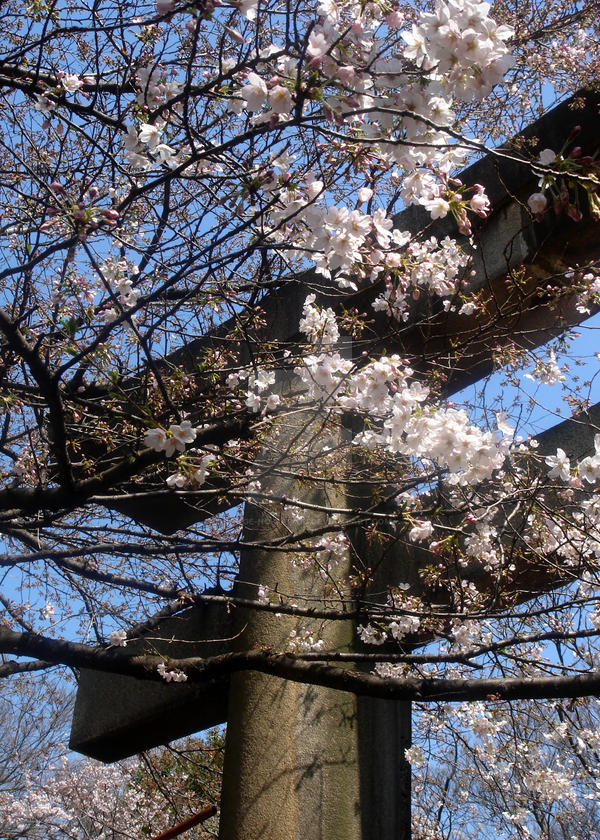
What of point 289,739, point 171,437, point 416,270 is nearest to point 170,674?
point 289,739

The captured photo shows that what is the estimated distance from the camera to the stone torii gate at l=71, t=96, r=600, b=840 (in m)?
2.71

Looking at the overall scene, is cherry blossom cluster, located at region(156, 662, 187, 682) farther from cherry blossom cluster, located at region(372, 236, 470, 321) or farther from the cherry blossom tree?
cherry blossom cluster, located at region(372, 236, 470, 321)

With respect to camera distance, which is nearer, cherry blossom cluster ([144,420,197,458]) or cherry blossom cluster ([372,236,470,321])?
cherry blossom cluster ([144,420,197,458])

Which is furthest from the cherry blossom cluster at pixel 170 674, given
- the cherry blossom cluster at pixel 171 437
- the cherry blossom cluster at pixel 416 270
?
the cherry blossom cluster at pixel 416 270

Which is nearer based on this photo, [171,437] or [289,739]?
[171,437]

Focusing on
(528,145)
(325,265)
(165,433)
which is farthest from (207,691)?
(528,145)

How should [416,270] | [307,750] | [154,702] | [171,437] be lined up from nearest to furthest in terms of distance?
1. [171,437]
2. [416,270]
3. [307,750]
4. [154,702]

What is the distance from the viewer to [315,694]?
2.93 meters

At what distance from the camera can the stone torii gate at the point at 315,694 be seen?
2.71 m

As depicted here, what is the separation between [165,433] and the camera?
2.05 metres

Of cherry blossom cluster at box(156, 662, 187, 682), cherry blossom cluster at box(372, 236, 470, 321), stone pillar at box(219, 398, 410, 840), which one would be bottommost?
stone pillar at box(219, 398, 410, 840)

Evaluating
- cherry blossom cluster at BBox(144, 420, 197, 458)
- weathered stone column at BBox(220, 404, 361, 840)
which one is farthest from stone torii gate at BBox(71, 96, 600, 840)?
cherry blossom cluster at BBox(144, 420, 197, 458)

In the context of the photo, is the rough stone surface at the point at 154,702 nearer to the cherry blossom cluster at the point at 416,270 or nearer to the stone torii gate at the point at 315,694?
the stone torii gate at the point at 315,694

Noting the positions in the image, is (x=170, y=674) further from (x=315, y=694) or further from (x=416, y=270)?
(x=416, y=270)
